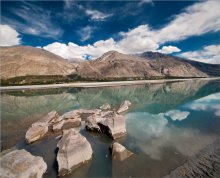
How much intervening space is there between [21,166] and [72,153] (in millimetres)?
3245

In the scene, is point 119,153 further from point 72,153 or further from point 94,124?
point 94,124

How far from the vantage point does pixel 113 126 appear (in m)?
17.7

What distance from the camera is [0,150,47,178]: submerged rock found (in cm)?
991

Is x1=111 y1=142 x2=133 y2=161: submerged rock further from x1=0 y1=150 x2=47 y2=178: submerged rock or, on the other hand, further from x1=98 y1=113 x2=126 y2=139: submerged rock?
x1=0 y1=150 x2=47 y2=178: submerged rock

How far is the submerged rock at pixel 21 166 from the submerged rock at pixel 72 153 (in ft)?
4.24

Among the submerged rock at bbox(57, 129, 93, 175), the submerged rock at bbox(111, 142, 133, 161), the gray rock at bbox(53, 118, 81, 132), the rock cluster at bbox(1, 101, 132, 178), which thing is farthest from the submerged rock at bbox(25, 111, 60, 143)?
the submerged rock at bbox(111, 142, 133, 161)

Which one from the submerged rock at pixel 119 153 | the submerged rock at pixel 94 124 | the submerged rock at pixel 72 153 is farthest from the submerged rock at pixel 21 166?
the submerged rock at pixel 94 124

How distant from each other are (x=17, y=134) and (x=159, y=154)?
1562 centimetres

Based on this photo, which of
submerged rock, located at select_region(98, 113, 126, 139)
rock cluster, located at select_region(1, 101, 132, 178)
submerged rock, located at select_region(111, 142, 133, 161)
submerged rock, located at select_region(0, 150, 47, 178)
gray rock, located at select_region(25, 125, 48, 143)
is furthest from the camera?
submerged rock, located at select_region(98, 113, 126, 139)

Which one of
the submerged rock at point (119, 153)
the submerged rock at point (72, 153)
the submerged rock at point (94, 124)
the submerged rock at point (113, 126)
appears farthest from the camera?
the submerged rock at point (94, 124)

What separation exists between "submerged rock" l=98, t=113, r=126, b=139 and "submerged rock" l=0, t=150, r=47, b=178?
297 inches

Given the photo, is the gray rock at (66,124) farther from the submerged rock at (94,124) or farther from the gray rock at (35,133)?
the submerged rock at (94,124)

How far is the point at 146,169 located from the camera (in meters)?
12.0

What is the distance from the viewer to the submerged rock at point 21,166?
9.91 m
